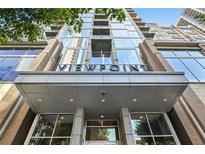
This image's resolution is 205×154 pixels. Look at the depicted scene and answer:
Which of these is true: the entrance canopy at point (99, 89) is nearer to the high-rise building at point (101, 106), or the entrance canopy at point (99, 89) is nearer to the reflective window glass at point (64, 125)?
the high-rise building at point (101, 106)

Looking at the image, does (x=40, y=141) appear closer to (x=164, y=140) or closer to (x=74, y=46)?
(x=164, y=140)

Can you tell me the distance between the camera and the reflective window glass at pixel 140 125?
10.6 meters

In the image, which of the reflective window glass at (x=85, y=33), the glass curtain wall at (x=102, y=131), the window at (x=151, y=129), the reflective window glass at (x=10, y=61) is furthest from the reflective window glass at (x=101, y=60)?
the window at (x=151, y=129)

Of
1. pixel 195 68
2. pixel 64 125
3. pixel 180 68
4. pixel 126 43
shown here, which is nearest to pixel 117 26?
pixel 126 43

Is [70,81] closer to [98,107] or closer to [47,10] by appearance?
[98,107]

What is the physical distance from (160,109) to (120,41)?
12.5m

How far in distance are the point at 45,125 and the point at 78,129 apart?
257cm

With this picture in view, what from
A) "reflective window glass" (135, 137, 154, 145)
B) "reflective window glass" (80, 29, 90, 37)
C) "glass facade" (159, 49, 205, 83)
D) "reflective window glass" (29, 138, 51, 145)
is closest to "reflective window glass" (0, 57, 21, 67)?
"reflective window glass" (29, 138, 51, 145)

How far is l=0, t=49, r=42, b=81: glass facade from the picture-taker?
1377 centimetres

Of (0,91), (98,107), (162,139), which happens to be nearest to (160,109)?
(162,139)

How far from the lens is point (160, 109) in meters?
11.4

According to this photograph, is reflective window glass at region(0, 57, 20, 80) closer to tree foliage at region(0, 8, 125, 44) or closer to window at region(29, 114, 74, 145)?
window at region(29, 114, 74, 145)

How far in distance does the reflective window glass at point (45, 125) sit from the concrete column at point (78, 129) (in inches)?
69.5

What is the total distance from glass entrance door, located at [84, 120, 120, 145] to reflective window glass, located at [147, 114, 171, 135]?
221cm
